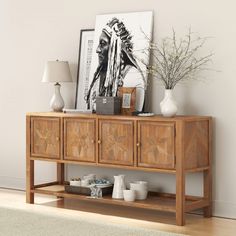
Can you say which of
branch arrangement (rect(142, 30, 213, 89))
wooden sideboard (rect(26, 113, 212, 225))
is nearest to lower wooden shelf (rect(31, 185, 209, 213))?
wooden sideboard (rect(26, 113, 212, 225))

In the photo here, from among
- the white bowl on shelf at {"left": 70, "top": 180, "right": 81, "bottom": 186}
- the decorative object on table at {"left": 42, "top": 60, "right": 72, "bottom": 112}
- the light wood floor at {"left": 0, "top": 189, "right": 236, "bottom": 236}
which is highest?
the decorative object on table at {"left": 42, "top": 60, "right": 72, "bottom": 112}

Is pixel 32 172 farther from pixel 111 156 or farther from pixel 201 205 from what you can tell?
pixel 201 205

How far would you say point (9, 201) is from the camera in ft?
19.6

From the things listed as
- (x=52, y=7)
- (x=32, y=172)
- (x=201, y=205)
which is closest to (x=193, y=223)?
(x=201, y=205)

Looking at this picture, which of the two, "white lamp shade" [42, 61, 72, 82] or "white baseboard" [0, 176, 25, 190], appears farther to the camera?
"white baseboard" [0, 176, 25, 190]

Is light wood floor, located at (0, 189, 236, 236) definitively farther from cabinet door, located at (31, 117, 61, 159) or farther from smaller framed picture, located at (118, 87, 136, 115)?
smaller framed picture, located at (118, 87, 136, 115)

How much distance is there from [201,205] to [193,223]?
0.20 m

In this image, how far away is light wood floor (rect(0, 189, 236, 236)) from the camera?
4.80m

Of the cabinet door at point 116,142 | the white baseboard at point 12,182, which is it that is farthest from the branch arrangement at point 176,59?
the white baseboard at point 12,182

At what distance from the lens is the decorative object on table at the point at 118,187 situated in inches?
212

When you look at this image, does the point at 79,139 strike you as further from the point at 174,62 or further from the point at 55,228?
the point at 55,228

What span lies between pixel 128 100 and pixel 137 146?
0.51 meters

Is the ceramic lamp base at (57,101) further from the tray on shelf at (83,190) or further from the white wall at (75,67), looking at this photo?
the tray on shelf at (83,190)

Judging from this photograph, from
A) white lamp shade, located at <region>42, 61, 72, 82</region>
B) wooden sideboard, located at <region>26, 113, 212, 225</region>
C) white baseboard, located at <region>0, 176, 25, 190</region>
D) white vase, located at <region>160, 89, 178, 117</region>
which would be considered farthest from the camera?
white baseboard, located at <region>0, 176, 25, 190</region>
